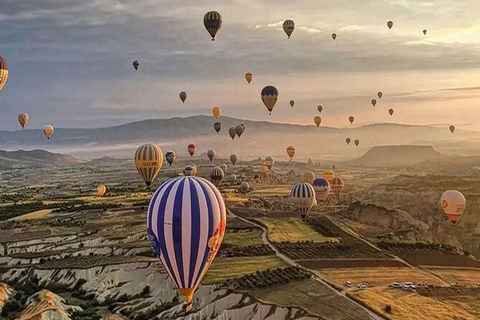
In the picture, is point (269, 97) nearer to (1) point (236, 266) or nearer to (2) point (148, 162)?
(2) point (148, 162)

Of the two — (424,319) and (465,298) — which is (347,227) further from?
(424,319)

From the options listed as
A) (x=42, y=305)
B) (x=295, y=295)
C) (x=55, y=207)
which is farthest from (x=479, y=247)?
(x=55, y=207)

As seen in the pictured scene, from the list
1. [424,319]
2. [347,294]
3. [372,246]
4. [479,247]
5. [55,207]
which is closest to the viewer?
[424,319]

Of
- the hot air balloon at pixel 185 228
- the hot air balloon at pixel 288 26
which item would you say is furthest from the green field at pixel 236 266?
the hot air balloon at pixel 288 26

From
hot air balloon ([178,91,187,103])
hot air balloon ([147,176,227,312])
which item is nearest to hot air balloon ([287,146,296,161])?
hot air balloon ([178,91,187,103])

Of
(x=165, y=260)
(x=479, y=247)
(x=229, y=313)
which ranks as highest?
(x=165, y=260)

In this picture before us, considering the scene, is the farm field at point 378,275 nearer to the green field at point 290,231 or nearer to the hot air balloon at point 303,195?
the green field at point 290,231
